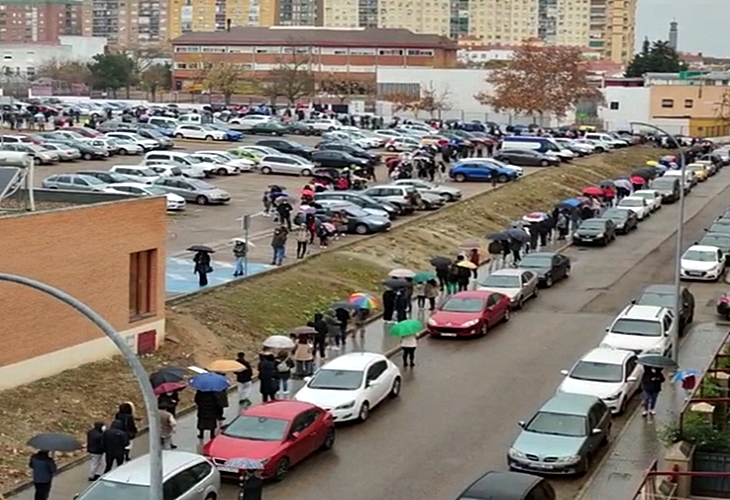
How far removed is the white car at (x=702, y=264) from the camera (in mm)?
46003

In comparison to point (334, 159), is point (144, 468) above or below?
below

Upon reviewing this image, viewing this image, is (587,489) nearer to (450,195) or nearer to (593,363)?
(593,363)

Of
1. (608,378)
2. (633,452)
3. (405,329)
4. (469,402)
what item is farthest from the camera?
(405,329)

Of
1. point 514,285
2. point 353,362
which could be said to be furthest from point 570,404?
point 514,285

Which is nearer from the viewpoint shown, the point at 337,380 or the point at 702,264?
the point at 337,380

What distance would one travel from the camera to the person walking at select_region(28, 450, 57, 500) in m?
22.2

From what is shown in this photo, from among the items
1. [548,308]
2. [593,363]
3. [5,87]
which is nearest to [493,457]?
[593,363]

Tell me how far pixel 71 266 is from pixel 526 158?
2064 inches

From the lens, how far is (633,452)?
87.8 ft

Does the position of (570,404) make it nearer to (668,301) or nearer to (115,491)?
(115,491)

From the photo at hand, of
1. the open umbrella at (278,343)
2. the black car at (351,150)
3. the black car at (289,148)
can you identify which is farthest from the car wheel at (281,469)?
the black car at (289,148)

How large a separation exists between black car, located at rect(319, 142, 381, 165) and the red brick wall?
39422 millimetres

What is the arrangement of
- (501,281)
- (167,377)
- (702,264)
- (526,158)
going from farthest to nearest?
1. (526,158)
2. (702,264)
3. (501,281)
4. (167,377)

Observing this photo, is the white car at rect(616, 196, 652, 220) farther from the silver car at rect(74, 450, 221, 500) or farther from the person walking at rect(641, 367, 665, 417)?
the silver car at rect(74, 450, 221, 500)
